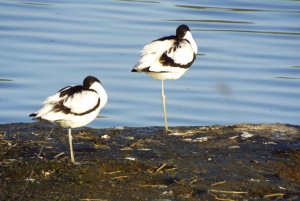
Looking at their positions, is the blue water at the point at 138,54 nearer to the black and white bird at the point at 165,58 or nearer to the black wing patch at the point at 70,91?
the black and white bird at the point at 165,58

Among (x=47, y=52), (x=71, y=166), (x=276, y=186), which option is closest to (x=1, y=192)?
(x=71, y=166)

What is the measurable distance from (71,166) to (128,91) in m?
7.04

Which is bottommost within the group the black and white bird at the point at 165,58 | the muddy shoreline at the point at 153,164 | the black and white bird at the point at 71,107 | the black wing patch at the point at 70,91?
the muddy shoreline at the point at 153,164

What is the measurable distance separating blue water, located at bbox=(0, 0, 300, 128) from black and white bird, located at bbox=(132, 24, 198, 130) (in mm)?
2930

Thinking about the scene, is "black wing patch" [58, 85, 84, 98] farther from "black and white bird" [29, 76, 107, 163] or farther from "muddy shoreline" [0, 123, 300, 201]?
"muddy shoreline" [0, 123, 300, 201]

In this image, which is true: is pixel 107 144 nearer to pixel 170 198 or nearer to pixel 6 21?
pixel 170 198

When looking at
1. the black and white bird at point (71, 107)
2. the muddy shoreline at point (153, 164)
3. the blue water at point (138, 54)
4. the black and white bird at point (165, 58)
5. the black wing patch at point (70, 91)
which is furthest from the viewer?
the blue water at point (138, 54)

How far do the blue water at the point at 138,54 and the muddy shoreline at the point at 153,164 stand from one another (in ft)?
14.1

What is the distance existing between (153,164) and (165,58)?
2737 millimetres

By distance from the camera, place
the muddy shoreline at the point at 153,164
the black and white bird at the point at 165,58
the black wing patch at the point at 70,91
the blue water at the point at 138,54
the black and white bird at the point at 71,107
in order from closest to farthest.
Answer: the muddy shoreline at the point at 153,164
the black and white bird at the point at 71,107
the black wing patch at the point at 70,91
the black and white bird at the point at 165,58
the blue water at the point at 138,54

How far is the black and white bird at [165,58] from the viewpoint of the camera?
12.1 meters

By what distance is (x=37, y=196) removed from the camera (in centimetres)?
888

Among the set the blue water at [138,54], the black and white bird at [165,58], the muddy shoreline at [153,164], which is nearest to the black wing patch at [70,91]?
the muddy shoreline at [153,164]

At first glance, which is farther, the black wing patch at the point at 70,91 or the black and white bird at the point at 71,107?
the black wing patch at the point at 70,91
